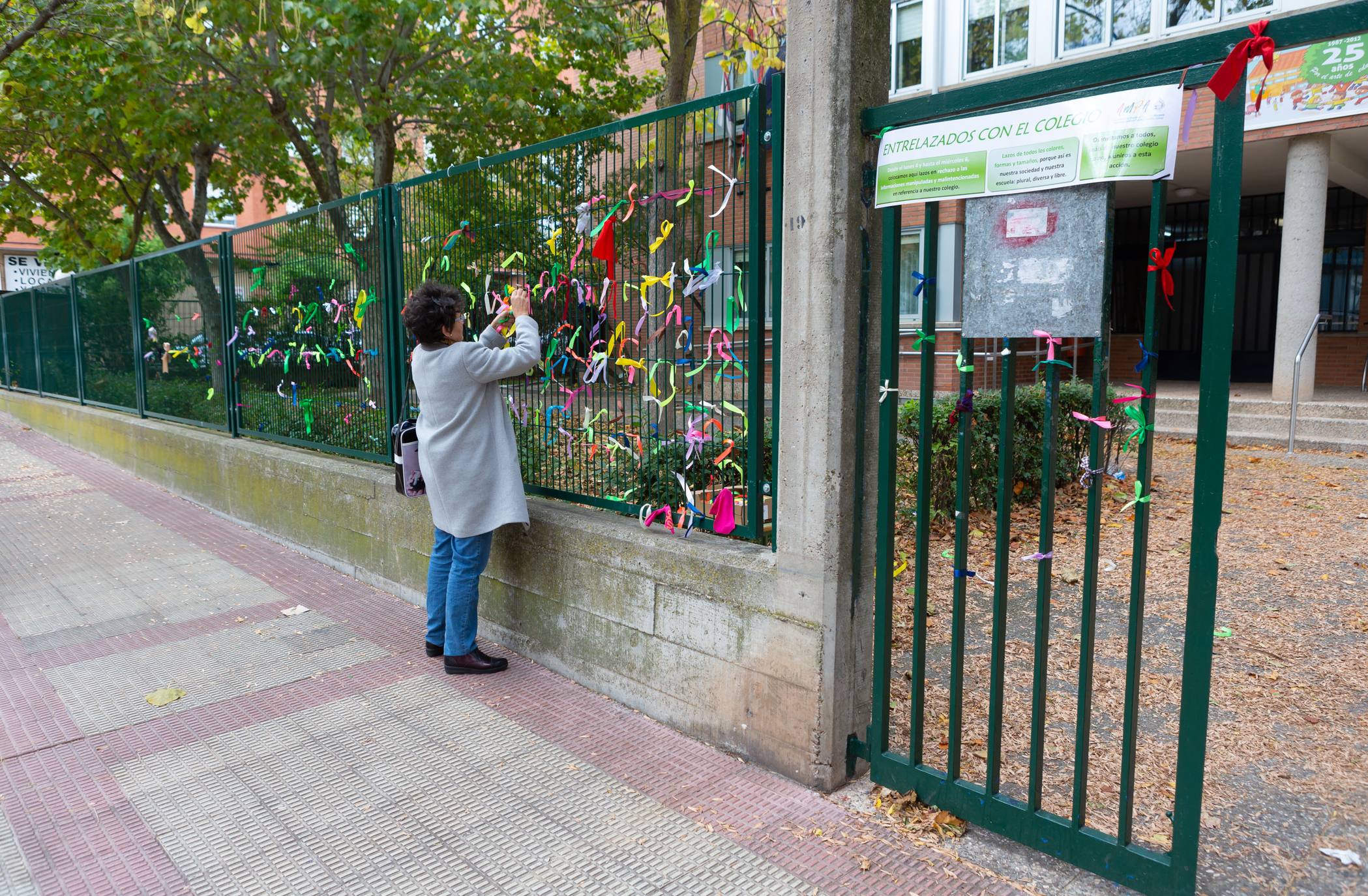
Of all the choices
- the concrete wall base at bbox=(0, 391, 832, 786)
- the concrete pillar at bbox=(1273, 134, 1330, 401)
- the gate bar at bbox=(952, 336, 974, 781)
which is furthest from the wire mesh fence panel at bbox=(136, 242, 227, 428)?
the concrete pillar at bbox=(1273, 134, 1330, 401)

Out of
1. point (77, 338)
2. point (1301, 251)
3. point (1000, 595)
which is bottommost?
point (1000, 595)

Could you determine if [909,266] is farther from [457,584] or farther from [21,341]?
[21,341]

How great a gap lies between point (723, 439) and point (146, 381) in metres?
9.14

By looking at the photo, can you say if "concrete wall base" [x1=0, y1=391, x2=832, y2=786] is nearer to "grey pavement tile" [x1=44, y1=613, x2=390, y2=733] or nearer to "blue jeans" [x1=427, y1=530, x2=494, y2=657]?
"blue jeans" [x1=427, y1=530, x2=494, y2=657]

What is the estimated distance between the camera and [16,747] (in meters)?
3.73

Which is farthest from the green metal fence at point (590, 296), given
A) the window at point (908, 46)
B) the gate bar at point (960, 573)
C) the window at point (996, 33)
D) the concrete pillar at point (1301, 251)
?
the window at point (996, 33)

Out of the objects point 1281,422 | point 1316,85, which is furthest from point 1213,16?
point 1281,422

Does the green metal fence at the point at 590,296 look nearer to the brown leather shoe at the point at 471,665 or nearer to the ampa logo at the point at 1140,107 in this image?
the brown leather shoe at the point at 471,665

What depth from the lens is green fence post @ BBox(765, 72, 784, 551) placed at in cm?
329

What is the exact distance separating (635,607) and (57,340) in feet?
45.8

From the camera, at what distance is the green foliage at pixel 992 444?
6.15 metres

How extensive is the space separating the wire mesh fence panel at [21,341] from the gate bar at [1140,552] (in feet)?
57.6

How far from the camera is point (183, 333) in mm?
9234

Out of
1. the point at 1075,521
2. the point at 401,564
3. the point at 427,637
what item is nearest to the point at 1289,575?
the point at 1075,521
